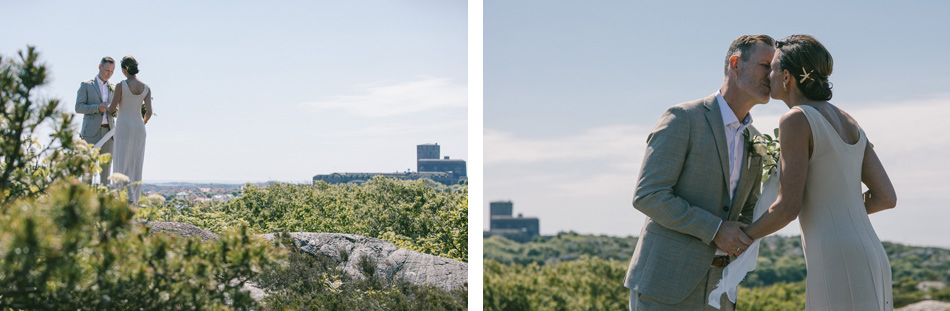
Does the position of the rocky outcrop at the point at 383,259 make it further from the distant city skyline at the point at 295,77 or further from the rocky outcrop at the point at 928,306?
the rocky outcrop at the point at 928,306

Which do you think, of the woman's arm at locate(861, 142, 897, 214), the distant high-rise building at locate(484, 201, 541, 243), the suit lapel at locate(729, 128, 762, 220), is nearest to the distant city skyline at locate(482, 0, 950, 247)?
the distant high-rise building at locate(484, 201, 541, 243)

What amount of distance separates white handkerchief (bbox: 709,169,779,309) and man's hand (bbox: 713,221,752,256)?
60 mm

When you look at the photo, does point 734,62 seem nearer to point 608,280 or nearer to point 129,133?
point 129,133

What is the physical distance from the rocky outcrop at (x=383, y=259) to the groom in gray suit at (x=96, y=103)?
1.16 m

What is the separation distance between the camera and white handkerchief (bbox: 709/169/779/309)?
2.06 metres

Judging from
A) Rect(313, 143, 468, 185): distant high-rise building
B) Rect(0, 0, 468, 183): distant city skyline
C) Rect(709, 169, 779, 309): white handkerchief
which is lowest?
Rect(709, 169, 779, 309): white handkerchief

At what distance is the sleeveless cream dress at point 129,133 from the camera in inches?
159

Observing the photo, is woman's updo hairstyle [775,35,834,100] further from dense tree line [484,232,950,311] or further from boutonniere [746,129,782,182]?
dense tree line [484,232,950,311]

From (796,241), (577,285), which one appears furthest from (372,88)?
(796,241)

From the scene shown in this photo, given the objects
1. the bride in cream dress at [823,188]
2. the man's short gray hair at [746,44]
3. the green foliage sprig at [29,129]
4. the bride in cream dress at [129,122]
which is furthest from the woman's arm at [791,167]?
the bride in cream dress at [129,122]

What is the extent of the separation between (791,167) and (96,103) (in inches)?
158

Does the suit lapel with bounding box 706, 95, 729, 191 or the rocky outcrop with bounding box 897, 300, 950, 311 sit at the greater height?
the suit lapel with bounding box 706, 95, 729, 191

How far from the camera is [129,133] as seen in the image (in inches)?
160

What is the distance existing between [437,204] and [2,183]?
463 cm
